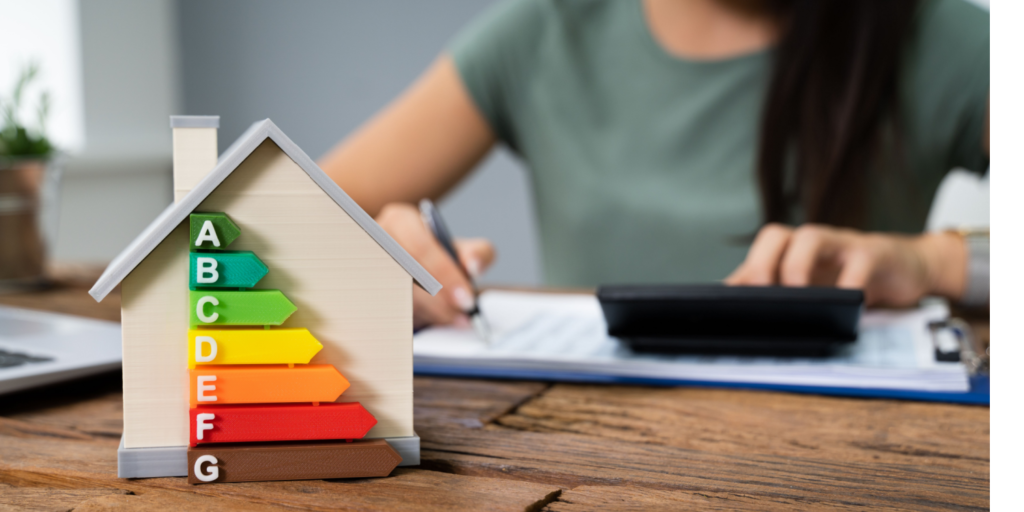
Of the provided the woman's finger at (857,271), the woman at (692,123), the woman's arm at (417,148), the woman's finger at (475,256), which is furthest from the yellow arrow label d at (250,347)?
Result: the woman's arm at (417,148)

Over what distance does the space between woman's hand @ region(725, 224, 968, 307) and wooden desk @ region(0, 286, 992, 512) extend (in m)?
0.20

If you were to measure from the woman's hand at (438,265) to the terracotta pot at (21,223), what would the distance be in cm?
44

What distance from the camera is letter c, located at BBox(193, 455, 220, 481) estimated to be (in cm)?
32

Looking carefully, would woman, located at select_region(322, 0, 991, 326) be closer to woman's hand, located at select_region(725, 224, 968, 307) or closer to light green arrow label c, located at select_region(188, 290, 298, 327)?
woman's hand, located at select_region(725, 224, 968, 307)

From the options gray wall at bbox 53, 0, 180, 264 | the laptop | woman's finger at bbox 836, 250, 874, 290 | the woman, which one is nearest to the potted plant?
the laptop

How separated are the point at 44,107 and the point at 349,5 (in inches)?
54.7

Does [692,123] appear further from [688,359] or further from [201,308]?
[201,308]

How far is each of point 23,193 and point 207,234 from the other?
2.24ft

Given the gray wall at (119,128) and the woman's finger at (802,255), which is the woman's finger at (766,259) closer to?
the woman's finger at (802,255)

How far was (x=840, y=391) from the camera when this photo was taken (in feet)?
1.58

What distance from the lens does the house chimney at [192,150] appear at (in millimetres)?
329

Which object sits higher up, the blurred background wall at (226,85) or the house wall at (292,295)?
the blurred background wall at (226,85)

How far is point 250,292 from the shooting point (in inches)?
12.6
